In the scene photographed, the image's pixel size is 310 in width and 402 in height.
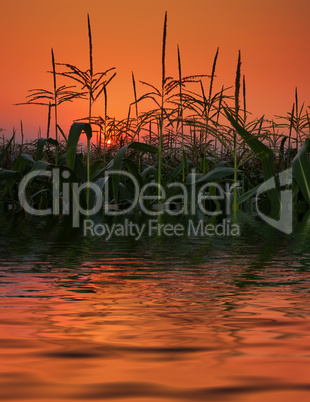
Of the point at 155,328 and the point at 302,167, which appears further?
the point at 302,167

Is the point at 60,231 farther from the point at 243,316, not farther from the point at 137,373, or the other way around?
the point at 137,373

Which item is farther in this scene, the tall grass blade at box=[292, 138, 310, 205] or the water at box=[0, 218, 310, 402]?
the tall grass blade at box=[292, 138, 310, 205]

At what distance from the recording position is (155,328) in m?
1.08

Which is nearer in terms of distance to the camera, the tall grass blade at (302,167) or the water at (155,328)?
the water at (155,328)

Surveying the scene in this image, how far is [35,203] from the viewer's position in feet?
22.2

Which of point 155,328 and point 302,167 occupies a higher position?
point 302,167

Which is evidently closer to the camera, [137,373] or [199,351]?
[137,373]

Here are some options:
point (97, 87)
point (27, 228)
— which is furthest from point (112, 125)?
point (27, 228)

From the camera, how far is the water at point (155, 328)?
29.5 inches

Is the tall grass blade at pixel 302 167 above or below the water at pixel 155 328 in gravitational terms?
above

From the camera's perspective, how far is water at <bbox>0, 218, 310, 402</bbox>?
75 cm

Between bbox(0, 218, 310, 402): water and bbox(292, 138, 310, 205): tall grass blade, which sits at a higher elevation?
bbox(292, 138, 310, 205): tall grass blade

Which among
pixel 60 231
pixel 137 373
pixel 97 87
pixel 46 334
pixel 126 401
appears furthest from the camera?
pixel 97 87

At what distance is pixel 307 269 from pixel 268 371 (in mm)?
1097
